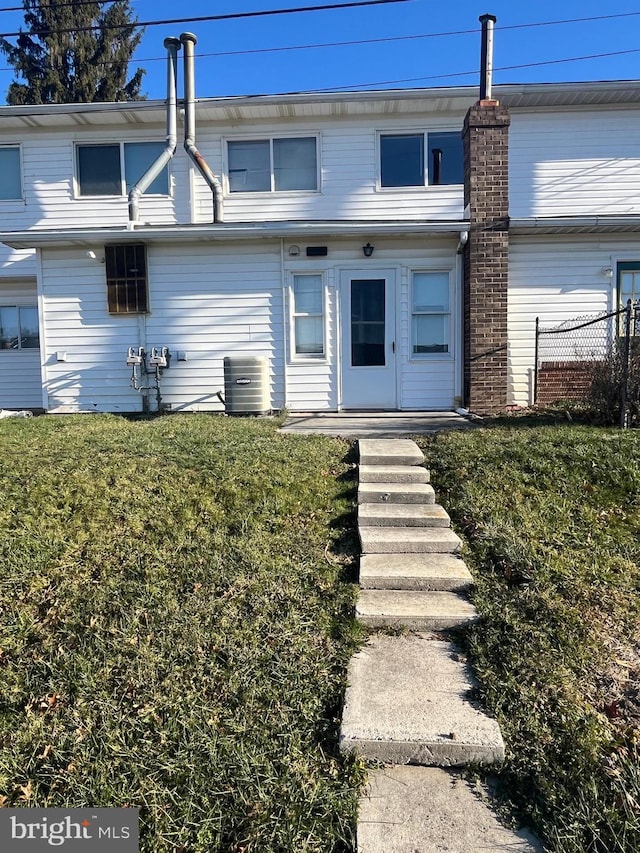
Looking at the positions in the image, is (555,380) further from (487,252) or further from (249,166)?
(249,166)

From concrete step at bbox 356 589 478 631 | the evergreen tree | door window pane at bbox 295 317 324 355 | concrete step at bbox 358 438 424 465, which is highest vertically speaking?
the evergreen tree

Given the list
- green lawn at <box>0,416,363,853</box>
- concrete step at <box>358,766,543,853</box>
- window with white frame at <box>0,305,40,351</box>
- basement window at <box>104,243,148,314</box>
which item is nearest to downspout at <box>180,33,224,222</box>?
basement window at <box>104,243,148,314</box>

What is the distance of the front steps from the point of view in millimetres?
2197

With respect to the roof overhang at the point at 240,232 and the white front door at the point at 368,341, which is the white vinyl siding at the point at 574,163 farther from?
the white front door at the point at 368,341

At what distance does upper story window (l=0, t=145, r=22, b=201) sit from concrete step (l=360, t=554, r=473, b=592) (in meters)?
A: 11.4

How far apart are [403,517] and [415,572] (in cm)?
74

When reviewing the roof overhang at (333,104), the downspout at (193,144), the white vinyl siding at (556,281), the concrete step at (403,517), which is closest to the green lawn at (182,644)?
the concrete step at (403,517)

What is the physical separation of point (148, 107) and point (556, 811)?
39.4ft

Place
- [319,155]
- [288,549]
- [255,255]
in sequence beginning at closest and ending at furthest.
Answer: [288,549]
[255,255]
[319,155]

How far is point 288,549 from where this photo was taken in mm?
3816

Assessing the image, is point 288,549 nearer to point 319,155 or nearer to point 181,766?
point 181,766

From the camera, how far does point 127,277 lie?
949 cm

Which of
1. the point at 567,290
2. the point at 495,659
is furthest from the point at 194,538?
the point at 567,290

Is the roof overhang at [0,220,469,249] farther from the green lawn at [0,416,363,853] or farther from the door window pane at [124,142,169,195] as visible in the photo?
the green lawn at [0,416,363,853]
